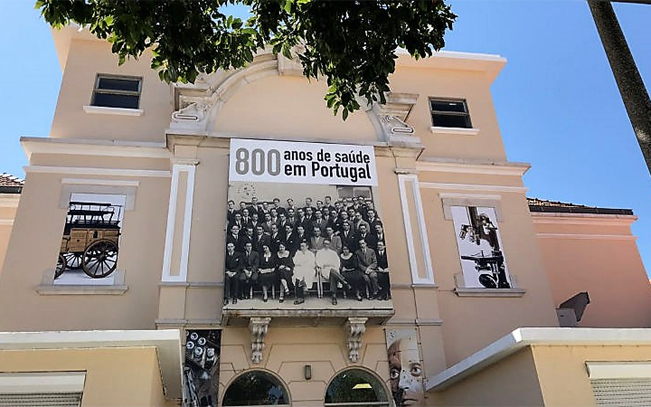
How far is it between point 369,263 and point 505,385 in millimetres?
4153

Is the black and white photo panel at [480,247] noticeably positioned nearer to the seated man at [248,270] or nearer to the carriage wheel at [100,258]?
the seated man at [248,270]

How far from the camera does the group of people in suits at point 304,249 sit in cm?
1165

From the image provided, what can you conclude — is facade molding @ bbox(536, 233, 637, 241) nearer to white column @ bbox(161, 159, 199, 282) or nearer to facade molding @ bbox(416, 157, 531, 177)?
facade molding @ bbox(416, 157, 531, 177)

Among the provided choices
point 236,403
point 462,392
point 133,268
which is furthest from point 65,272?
point 462,392

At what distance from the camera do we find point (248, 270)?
1166 cm

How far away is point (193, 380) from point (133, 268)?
3.09m

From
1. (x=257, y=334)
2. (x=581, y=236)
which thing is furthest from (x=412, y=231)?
(x=581, y=236)

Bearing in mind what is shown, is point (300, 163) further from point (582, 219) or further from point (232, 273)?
point (582, 219)

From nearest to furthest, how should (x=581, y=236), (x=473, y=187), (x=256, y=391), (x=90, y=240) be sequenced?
1. (x=256, y=391)
2. (x=90, y=240)
3. (x=473, y=187)
4. (x=581, y=236)

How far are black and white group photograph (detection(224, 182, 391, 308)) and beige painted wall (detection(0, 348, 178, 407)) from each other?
382cm

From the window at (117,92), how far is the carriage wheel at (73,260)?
422 centimetres

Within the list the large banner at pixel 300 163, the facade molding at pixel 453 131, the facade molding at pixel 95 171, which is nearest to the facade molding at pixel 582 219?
the facade molding at pixel 453 131

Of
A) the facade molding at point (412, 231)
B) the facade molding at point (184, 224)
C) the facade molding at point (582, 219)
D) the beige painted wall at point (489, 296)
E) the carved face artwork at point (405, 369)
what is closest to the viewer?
the carved face artwork at point (405, 369)

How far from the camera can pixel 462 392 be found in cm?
1062
